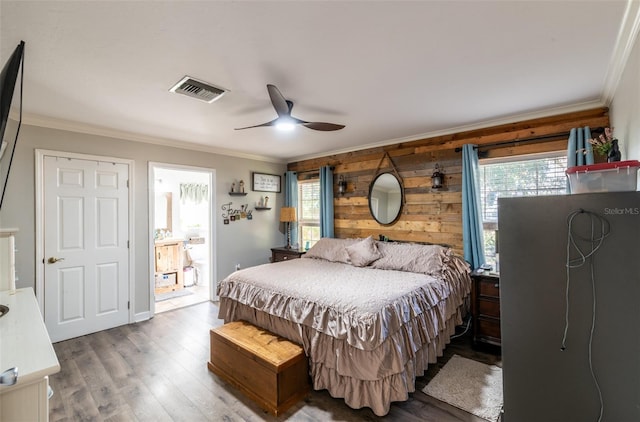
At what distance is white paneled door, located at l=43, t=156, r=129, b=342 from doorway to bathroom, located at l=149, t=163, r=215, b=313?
1.28 feet

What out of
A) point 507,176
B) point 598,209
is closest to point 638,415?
point 598,209

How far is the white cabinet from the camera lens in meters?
0.94

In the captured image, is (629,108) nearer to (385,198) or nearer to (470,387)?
(470,387)

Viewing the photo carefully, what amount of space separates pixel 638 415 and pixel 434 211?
2.64m

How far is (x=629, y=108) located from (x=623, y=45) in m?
0.41

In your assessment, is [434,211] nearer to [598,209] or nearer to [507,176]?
[507,176]

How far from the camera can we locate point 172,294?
5176 mm

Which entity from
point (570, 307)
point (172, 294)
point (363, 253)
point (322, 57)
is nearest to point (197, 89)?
point (322, 57)

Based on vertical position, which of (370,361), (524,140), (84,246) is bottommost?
(370,361)

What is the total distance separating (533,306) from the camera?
1629 mm

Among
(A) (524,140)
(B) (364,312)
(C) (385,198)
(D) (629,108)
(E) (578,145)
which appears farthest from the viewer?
(C) (385,198)
